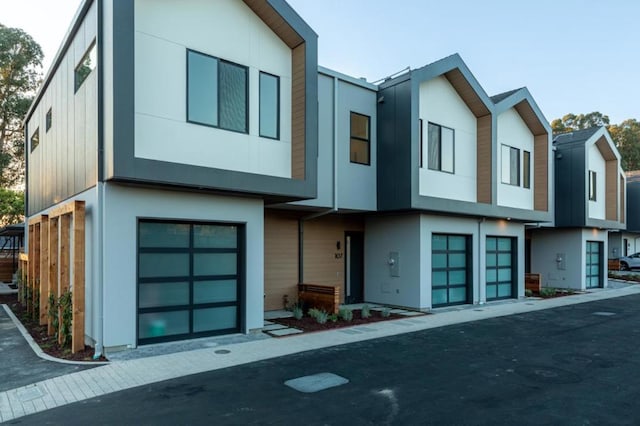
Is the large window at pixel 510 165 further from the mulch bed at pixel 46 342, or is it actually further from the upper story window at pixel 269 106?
the mulch bed at pixel 46 342

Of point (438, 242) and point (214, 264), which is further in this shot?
point (438, 242)

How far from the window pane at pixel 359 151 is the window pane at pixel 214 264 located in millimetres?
5273

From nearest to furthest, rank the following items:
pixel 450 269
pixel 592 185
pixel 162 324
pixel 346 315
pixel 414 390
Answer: pixel 414 390
pixel 162 324
pixel 346 315
pixel 450 269
pixel 592 185

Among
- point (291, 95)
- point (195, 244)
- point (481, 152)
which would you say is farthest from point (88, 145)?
point (481, 152)

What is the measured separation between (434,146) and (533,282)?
27.8 feet

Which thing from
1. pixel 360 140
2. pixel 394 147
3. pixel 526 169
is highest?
pixel 360 140

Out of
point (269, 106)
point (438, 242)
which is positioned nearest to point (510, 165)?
point (438, 242)

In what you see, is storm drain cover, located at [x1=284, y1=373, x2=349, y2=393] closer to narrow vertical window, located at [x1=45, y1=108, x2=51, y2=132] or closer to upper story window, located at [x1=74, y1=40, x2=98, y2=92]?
upper story window, located at [x1=74, y1=40, x2=98, y2=92]

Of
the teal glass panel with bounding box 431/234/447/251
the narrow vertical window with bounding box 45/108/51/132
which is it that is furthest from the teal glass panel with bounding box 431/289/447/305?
the narrow vertical window with bounding box 45/108/51/132

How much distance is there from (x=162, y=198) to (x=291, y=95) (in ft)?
13.0

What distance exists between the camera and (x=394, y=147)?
43.7ft

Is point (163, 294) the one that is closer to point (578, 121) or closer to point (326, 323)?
point (326, 323)

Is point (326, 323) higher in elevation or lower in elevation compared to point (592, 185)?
lower

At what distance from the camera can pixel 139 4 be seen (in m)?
8.35
